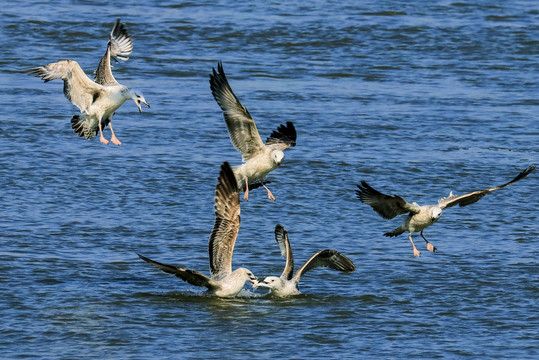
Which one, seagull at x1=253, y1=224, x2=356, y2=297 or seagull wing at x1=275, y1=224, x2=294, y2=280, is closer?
seagull at x1=253, y1=224, x2=356, y2=297

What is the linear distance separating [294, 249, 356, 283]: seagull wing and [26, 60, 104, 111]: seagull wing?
336 centimetres

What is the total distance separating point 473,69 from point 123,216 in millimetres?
10288

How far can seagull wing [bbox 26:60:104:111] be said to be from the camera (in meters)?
12.3

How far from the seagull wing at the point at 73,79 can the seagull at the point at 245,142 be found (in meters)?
1.65

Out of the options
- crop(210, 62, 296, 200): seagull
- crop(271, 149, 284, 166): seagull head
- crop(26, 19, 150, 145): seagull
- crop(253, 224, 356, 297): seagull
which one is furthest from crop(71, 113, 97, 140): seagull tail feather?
crop(253, 224, 356, 297): seagull

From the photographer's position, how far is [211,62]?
70.2ft

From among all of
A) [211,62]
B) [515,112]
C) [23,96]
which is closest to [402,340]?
[515,112]

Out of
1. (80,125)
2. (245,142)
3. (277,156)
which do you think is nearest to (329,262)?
(277,156)

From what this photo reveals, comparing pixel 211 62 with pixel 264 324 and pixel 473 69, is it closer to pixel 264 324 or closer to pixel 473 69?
pixel 473 69

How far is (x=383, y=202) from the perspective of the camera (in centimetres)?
1088

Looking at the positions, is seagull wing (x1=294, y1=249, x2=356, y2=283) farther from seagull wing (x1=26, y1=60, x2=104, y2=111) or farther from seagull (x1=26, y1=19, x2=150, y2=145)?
seagull wing (x1=26, y1=60, x2=104, y2=111)

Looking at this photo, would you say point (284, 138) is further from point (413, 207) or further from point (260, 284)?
point (260, 284)

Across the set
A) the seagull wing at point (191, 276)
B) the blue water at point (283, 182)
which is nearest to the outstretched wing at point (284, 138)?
the blue water at point (283, 182)

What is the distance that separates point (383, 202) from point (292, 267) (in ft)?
3.47
